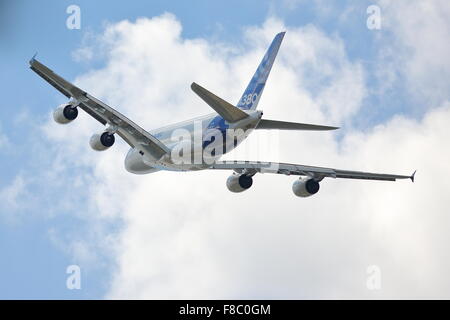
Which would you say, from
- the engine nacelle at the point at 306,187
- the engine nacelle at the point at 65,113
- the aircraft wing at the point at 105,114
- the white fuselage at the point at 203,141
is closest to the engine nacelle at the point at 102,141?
the aircraft wing at the point at 105,114

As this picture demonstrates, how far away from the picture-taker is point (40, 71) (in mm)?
42750

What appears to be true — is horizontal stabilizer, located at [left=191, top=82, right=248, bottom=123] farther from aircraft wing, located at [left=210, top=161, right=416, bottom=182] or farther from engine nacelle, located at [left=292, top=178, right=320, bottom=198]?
engine nacelle, located at [left=292, top=178, right=320, bottom=198]

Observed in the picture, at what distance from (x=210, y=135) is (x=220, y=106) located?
381 cm

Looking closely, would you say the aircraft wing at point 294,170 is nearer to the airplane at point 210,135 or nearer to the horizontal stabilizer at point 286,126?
the airplane at point 210,135

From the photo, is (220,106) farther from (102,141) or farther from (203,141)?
(102,141)

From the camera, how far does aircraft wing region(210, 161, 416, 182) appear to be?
47.2 m

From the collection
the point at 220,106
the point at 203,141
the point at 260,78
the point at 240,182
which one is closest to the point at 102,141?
the point at 203,141

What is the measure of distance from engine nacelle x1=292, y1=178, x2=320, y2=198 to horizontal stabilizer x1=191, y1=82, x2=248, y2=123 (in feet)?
22.8

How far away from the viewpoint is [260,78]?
45.3 meters

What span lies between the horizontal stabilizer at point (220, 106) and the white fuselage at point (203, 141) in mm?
534

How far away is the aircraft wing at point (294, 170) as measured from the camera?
4722cm

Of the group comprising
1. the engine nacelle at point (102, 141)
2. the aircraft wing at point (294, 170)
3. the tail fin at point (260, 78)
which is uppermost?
the tail fin at point (260, 78)

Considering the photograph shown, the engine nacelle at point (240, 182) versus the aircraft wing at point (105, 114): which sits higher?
the aircraft wing at point (105, 114)

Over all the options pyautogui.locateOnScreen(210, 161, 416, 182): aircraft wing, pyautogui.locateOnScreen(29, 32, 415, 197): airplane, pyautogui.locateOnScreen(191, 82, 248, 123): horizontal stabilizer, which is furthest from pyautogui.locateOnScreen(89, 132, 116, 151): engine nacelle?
pyautogui.locateOnScreen(191, 82, 248, 123): horizontal stabilizer
